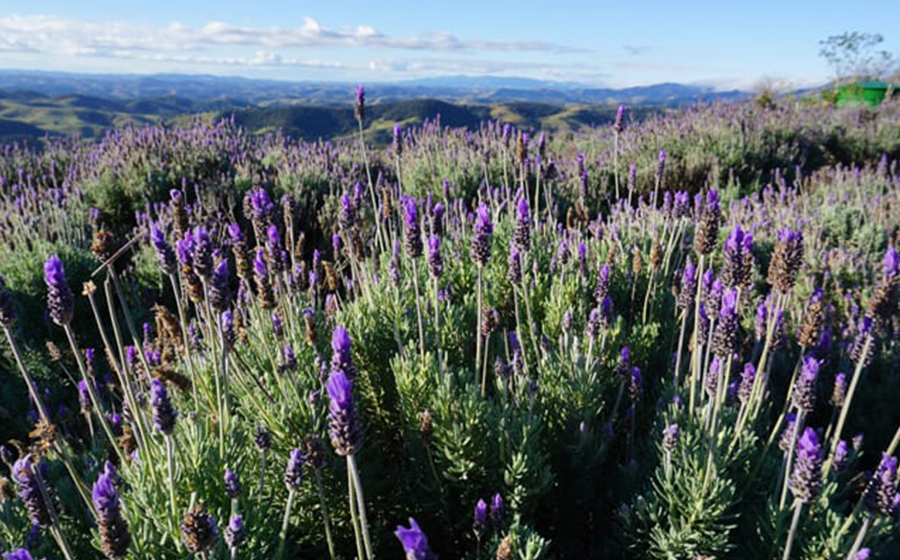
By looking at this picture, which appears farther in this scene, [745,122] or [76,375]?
[745,122]

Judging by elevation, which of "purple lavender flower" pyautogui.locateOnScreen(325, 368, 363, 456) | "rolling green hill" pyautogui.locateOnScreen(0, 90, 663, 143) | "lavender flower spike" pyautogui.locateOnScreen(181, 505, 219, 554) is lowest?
"lavender flower spike" pyautogui.locateOnScreen(181, 505, 219, 554)

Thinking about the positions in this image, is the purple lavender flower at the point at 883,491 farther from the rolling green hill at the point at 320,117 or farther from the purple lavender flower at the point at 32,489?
the rolling green hill at the point at 320,117

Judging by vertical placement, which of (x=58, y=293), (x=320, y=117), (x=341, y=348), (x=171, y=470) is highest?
(x=320, y=117)

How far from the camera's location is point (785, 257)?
5.71ft

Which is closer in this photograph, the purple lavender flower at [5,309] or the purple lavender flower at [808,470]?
the purple lavender flower at [808,470]

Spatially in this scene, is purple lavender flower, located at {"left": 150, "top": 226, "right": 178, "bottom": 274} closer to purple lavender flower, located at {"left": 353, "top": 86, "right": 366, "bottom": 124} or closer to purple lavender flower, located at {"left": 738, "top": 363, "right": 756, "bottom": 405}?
purple lavender flower, located at {"left": 353, "top": 86, "right": 366, "bottom": 124}

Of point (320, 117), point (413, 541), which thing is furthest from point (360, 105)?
point (320, 117)

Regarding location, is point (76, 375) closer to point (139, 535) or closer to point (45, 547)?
point (45, 547)

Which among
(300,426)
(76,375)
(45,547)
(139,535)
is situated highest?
(300,426)

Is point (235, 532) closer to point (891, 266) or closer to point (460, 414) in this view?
point (460, 414)

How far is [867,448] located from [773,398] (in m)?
0.53

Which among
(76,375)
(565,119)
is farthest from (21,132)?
(76,375)

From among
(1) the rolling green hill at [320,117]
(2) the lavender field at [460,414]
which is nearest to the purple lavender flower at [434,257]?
(2) the lavender field at [460,414]

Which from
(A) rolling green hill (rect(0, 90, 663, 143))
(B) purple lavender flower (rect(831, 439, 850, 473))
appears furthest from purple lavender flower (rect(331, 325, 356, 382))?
(A) rolling green hill (rect(0, 90, 663, 143))
